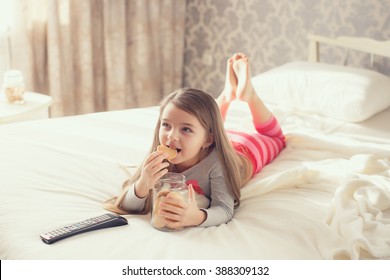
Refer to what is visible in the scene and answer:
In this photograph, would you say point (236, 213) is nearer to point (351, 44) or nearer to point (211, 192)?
point (211, 192)

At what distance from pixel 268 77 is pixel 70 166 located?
122 centimetres

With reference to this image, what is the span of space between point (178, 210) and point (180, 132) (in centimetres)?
25

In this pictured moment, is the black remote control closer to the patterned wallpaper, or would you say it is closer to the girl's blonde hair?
the girl's blonde hair

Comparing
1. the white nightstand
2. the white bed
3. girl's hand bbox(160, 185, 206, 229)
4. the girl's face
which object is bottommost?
the white nightstand

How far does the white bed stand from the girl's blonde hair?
61 mm

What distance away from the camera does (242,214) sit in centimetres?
151

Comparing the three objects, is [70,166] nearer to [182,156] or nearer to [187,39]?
[182,156]

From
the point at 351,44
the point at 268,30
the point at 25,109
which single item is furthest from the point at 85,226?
the point at 268,30

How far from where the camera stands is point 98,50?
3.41 meters

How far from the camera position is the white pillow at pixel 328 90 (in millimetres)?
2320

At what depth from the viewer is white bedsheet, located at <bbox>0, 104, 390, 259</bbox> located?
1.29m

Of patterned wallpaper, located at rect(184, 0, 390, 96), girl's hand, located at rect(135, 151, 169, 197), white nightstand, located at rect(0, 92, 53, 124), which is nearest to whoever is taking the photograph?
girl's hand, located at rect(135, 151, 169, 197)

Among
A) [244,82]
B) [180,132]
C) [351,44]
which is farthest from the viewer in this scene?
[351,44]

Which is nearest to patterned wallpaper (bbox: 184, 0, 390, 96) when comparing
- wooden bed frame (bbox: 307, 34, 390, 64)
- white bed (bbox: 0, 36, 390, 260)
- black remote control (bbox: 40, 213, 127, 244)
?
wooden bed frame (bbox: 307, 34, 390, 64)
